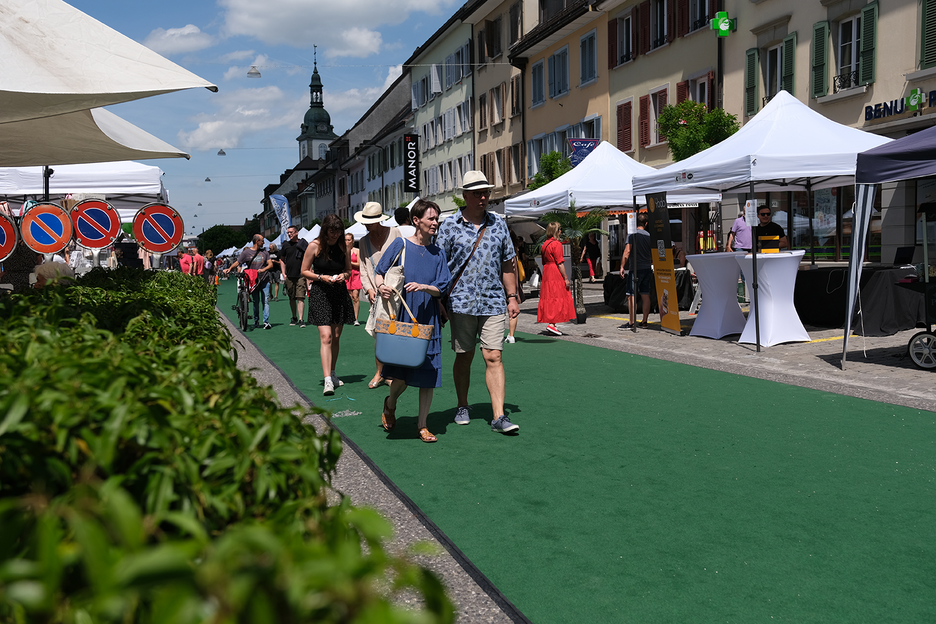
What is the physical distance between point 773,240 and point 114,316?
11.4m

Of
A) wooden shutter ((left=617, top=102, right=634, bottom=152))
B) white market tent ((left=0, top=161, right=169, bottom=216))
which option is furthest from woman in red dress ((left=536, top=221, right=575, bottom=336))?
wooden shutter ((left=617, top=102, right=634, bottom=152))

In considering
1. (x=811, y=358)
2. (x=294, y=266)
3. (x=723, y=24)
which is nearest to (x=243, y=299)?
(x=294, y=266)

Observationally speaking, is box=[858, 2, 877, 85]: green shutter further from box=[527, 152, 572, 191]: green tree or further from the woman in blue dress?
the woman in blue dress

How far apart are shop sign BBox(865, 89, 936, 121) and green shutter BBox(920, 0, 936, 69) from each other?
56cm

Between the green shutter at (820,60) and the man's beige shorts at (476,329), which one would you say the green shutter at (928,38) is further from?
the man's beige shorts at (476,329)

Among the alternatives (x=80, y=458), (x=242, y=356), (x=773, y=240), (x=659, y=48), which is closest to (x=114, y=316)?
(x=80, y=458)

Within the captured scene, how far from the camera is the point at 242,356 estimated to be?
12.9 meters

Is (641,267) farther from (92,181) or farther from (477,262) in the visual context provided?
(92,181)

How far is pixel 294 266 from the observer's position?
51.2ft

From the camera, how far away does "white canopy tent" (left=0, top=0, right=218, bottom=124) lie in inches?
148

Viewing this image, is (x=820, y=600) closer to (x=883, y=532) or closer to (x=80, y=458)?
(x=883, y=532)

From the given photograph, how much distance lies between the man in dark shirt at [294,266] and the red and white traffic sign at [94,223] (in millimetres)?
3773

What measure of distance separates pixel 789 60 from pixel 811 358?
13.0 m

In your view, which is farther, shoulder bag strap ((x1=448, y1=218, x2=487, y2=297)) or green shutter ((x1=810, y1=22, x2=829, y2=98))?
green shutter ((x1=810, y1=22, x2=829, y2=98))
